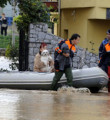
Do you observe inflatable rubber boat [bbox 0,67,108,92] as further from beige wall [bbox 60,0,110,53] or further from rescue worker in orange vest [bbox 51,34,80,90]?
beige wall [bbox 60,0,110,53]

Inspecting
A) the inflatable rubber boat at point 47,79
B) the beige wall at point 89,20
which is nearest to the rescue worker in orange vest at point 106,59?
the inflatable rubber boat at point 47,79

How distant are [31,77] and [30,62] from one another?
431 centimetres

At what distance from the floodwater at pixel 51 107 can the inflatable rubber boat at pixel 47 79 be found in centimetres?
220

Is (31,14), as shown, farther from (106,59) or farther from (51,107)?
(51,107)

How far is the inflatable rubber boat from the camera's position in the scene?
1497cm

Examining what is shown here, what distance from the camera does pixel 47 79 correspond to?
1524cm

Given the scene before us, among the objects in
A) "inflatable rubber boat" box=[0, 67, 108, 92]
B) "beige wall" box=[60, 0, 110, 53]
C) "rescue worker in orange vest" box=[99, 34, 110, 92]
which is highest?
"beige wall" box=[60, 0, 110, 53]

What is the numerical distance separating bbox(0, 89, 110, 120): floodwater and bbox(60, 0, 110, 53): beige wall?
10368 millimetres

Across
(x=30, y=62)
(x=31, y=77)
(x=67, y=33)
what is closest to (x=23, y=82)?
(x=31, y=77)

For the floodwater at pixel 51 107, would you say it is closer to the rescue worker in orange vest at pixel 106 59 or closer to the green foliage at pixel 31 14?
the rescue worker in orange vest at pixel 106 59

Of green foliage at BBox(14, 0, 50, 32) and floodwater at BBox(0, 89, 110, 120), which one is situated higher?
green foliage at BBox(14, 0, 50, 32)

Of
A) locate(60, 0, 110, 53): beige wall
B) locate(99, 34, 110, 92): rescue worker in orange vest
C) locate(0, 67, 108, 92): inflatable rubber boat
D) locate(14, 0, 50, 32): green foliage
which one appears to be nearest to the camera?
locate(99, 34, 110, 92): rescue worker in orange vest

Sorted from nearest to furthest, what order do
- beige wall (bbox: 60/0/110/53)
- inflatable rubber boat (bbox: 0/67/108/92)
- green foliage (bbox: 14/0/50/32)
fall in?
inflatable rubber boat (bbox: 0/67/108/92), green foliage (bbox: 14/0/50/32), beige wall (bbox: 60/0/110/53)

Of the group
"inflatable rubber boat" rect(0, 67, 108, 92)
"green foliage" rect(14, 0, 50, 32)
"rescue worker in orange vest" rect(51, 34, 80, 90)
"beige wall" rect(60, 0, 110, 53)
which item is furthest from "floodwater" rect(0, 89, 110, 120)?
"beige wall" rect(60, 0, 110, 53)
